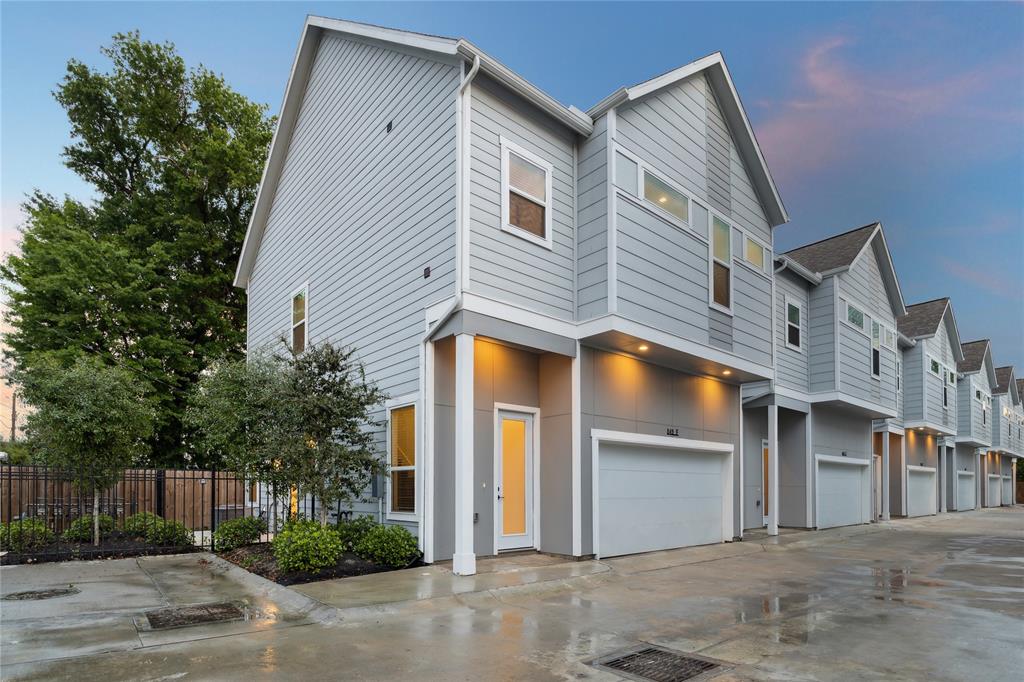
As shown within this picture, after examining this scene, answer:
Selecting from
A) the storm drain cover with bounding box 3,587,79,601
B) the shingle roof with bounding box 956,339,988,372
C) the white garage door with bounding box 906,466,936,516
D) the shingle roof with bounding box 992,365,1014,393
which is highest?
the shingle roof with bounding box 956,339,988,372

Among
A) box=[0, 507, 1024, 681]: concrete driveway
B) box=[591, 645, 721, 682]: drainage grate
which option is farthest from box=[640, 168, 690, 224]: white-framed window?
box=[591, 645, 721, 682]: drainage grate

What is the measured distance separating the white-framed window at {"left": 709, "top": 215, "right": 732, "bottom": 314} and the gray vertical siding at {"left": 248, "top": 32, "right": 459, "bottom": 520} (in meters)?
5.86

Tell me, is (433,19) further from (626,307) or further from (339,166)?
(626,307)

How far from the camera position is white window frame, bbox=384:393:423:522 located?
31.9ft

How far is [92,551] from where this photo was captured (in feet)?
35.8

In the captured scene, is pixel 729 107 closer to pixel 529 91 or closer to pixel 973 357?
pixel 529 91

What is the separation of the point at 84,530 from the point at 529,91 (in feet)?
36.1

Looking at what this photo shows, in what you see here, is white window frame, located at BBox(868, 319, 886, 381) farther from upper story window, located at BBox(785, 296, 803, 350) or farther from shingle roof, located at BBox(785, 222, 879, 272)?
upper story window, located at BBox(785, 296, 803, 350)

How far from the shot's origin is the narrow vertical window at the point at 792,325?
56.0 ft

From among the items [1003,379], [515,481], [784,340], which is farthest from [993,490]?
[515,481]

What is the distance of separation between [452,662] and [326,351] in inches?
220

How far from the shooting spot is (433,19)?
2466cm

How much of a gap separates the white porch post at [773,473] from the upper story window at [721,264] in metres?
4.21

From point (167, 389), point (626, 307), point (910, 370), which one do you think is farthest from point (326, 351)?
point (910, 370)
